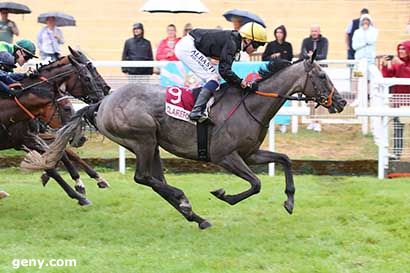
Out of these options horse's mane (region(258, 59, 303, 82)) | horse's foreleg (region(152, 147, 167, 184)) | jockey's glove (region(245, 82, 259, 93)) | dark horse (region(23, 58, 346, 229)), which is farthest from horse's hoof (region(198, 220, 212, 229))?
horse's mane (region(258, 59, 303, 82))

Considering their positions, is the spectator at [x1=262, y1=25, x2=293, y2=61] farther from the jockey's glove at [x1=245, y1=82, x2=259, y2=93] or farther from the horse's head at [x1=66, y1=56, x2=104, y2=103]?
the jockey's glove at [x1=245, y1=82, x2=259, y2=93]

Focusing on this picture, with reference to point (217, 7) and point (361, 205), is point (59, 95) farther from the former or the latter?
point (217, 7)

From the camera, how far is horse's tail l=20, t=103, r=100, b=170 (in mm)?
8977

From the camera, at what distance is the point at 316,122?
45.0 ft

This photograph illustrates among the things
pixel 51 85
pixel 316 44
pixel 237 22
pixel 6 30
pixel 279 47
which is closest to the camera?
pixel 51 85

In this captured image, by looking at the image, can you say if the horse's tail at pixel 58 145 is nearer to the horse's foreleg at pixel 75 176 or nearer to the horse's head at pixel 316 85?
the horse's foreleg at pixel 75 176

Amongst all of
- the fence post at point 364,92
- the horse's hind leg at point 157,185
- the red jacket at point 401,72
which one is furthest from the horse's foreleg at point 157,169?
Result: the fence post at point 364,92

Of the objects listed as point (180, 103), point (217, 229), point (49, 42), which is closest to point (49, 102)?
point (180, 103)

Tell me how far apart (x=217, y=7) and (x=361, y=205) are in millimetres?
14675

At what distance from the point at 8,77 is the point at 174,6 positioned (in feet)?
26.4

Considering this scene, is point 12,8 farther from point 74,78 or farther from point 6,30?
point 74,78

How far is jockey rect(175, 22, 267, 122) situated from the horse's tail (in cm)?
103
